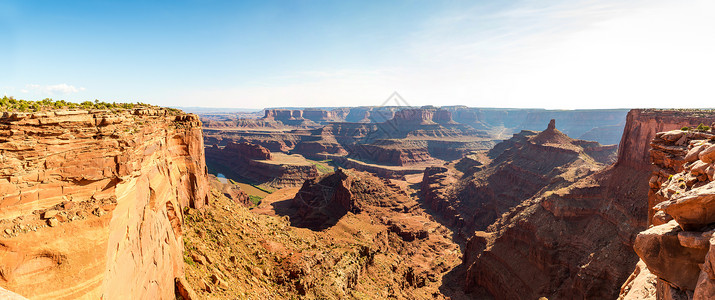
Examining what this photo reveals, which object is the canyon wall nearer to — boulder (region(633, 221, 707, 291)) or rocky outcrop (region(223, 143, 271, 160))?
boulder (region(633, 221, 707, 291))

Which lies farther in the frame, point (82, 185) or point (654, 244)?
point (82, 185)

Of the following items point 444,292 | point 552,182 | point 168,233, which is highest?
point 168,233

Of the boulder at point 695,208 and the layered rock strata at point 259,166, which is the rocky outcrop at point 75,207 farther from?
the layered rock strata at point 259,166

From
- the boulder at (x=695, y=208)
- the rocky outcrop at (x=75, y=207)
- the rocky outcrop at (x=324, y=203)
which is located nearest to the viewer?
the boulder at (x=695, y=208)

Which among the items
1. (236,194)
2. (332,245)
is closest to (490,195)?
(332,245)

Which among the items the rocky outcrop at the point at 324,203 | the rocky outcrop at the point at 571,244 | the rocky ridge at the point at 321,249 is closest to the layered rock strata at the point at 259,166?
the rocky outcrop at the point at 324,203

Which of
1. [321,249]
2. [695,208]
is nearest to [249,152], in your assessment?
[321,249]

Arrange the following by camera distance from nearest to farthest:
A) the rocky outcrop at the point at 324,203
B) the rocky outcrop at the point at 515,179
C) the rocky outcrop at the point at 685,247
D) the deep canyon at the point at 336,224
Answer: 1. the rocky outcrop at the point at 685,247
2. the deep canyon at the point at 336,224
3. the rocky outcrop at the point at 324,203
4. the rocky outcrop at the point at 515,179

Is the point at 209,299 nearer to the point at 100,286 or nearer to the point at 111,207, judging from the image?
the point at 100,286

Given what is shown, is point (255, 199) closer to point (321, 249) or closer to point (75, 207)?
point (321, 249)
